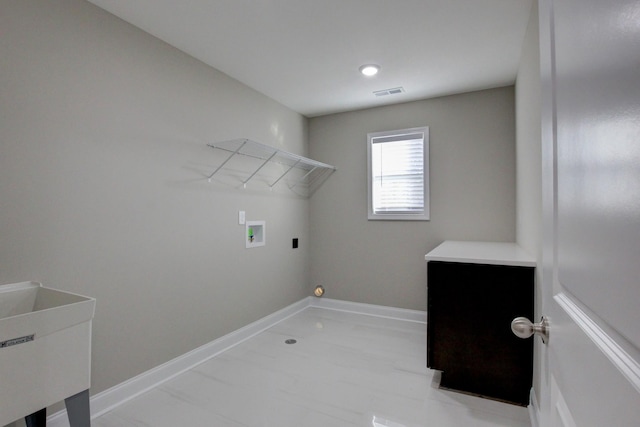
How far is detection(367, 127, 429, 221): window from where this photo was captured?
342 cm

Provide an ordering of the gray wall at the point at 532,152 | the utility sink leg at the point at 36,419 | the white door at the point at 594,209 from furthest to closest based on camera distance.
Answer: the gray wall at the point at 532,152 → the utility sink leg at the point at 36,419 → the white door at the point at 594,209

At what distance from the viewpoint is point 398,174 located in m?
3.55

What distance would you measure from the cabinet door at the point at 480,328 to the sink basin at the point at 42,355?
1881mm

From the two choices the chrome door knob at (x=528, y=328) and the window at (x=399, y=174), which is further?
the window at (x=399, y=174)

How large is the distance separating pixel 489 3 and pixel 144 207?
8.10 feet

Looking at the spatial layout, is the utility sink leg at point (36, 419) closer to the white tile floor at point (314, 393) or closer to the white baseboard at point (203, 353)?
the white baseboard at point (203, 353)

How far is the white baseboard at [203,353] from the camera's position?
6.08 feet

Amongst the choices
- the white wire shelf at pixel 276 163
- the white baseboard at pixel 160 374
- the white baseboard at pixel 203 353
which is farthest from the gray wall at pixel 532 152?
the white baseboard at pixel 160 374

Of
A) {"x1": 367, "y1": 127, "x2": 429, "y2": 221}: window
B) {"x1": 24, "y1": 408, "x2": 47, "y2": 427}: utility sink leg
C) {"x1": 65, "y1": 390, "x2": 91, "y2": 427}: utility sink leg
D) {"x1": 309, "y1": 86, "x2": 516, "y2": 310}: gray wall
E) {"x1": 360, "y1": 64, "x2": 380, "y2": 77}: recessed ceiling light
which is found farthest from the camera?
{"x1": 367, "y1": 127, "x2": 429, "y2": 221}: window

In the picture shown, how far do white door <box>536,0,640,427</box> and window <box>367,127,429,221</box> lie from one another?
2.78 m

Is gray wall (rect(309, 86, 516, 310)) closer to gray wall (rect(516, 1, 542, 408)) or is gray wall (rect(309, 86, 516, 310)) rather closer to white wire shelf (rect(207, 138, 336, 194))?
white wire shelf (rect(207, 138, 336, 194))

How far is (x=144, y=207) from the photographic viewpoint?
2131 mm

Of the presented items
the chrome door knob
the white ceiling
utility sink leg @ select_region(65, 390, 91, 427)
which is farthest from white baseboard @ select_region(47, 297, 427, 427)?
the white ceiling

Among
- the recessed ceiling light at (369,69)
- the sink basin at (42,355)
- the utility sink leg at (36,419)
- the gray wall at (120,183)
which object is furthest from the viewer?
the recessed ceiling light at (369,69)
